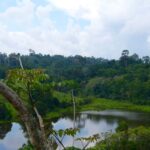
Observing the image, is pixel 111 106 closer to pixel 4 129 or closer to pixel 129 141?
pixel 4 129

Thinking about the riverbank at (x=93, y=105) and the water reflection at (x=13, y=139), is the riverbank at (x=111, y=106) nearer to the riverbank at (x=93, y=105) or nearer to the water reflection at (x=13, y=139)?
the riverbank at (x=93, y=105)

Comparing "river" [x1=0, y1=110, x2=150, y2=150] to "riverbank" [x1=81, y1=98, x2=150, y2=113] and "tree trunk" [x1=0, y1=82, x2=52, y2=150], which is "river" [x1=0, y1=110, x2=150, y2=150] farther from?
"tree trunk" [x1=0, y1=82, x2=52, y2=150]

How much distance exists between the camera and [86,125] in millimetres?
50438

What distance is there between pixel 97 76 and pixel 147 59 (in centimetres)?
2751

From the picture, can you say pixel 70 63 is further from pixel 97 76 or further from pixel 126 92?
pixel 126 92

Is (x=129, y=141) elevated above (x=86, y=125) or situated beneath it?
elevated above

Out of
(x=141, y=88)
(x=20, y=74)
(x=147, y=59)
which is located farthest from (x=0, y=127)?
(x=147, y=59)

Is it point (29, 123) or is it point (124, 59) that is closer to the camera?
point (29, 123)

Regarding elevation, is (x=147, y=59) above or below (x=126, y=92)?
above

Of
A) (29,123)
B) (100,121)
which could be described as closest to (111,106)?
(100,121)

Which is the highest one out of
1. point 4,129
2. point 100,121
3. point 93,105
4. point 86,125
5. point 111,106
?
point 93,105

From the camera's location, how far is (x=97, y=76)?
9794 cm

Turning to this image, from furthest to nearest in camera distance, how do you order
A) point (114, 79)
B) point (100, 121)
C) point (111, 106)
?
point (114, 79), point (111, 106), point (100, 121)

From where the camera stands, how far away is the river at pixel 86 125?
4012 cm
